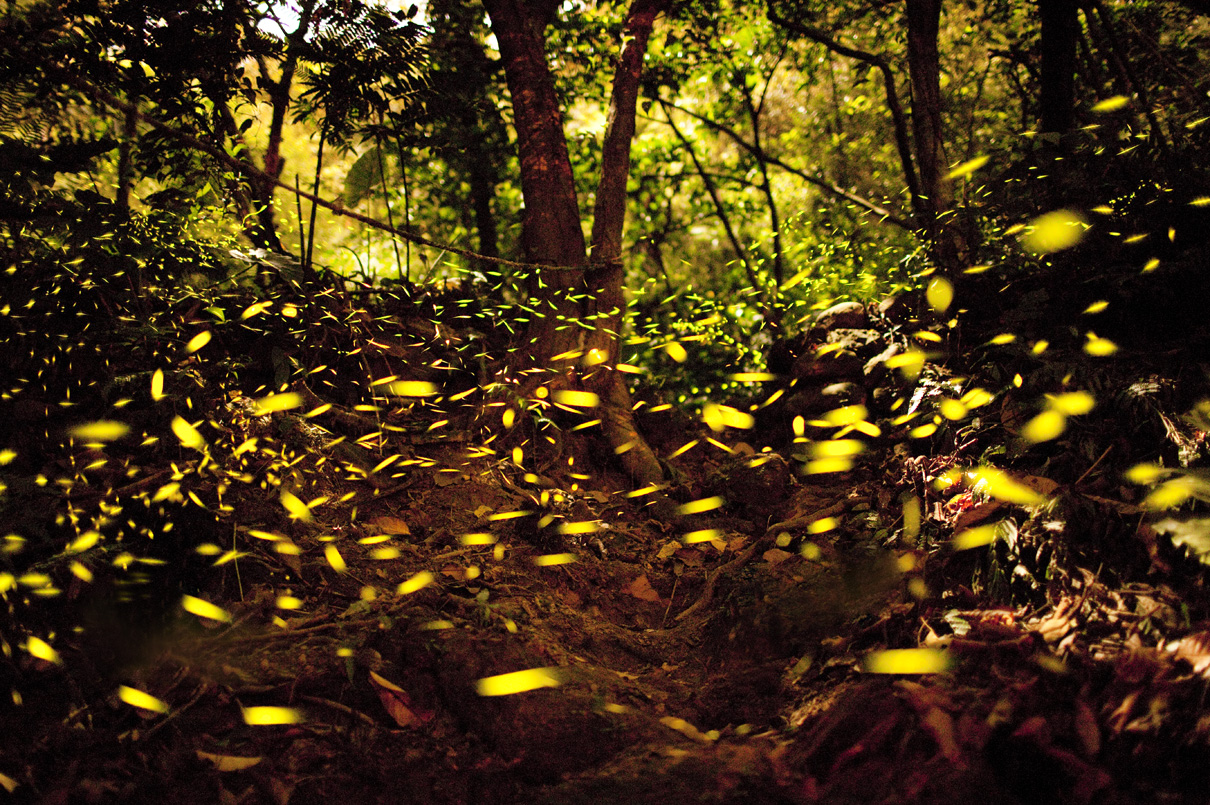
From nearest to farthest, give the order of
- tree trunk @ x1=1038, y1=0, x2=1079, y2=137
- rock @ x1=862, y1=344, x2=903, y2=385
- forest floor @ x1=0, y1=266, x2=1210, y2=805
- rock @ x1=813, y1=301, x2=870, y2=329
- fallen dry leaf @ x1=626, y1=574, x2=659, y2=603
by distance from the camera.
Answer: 1. forest floor @ x1=0, y1=266, x2=1210, y2=805
2. fallen dry leaf @ x1=626, y1=574, x2=659, y2=603
3. rock @ x1=862, y1=344, x2=903, y2=385
4. rock @ x1=813, y1=301, x2=870, y2=329
5. tree trunk @ x1=1038, y1=0, x2=1079, y2=137

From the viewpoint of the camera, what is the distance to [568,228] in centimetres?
336

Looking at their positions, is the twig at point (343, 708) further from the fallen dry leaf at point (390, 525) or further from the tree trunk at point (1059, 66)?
the tree trunk at point (1059, 66)

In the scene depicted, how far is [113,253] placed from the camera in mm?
2613

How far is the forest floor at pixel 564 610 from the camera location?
1254 millimetres

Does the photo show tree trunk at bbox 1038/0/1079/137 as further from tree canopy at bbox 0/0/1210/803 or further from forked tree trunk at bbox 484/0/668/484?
forked tree trunk at bbox 484/0/668/484

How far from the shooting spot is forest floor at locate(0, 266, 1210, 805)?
49.4 inches

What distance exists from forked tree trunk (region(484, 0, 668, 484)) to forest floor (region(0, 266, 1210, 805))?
61cm

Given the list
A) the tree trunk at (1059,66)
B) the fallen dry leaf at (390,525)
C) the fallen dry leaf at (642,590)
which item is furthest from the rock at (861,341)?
the fallen dry leaf at (390,525)

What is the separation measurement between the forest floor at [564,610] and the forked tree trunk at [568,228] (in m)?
0.61

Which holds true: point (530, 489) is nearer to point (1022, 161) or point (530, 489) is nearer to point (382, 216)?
point (1022, 161)

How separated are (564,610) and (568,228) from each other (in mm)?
2132

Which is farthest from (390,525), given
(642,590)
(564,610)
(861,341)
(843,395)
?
(861,341)

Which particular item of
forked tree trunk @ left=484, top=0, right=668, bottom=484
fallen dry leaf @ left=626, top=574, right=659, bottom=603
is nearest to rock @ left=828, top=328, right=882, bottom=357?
forked tree trunk @ left=484, top=0, right=668, bottom=484

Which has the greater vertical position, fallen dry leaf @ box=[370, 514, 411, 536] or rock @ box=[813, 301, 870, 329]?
rock @ box=[813, 301, 870, 329]
